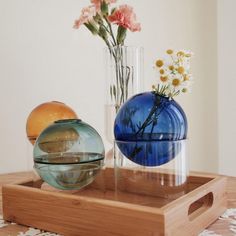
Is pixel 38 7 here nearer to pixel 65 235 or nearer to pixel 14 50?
pixel 14 50

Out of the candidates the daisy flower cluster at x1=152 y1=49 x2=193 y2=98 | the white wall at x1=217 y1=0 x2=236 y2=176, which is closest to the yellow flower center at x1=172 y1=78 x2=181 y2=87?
the daisy flower cluster at x1=152 y1=49 x2=193 y2=98

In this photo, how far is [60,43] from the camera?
1571mm

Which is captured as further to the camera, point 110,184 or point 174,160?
point 110,184

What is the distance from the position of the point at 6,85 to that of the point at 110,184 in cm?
72

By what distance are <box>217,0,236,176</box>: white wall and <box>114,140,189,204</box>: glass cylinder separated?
5.34ft

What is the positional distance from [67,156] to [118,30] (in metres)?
0.53

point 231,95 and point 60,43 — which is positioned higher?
point 60,43

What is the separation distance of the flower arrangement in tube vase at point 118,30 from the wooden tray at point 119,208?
1.18 ft

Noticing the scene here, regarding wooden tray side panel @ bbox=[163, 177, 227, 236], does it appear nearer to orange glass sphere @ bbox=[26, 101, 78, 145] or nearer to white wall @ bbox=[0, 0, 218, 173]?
orange glass sphere @ bbox=[26, 101, 78, 145]

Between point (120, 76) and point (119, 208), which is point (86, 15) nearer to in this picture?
point (120, 76)

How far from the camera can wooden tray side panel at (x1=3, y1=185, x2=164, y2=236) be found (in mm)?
600

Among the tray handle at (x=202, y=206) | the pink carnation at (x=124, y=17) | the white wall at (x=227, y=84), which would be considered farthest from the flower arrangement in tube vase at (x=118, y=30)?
the white wall at (x=227, y=84)

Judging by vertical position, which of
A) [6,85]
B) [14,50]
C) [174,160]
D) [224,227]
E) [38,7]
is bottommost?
[224,227]

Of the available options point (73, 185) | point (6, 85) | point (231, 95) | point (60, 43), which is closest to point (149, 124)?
point (73, 185)
